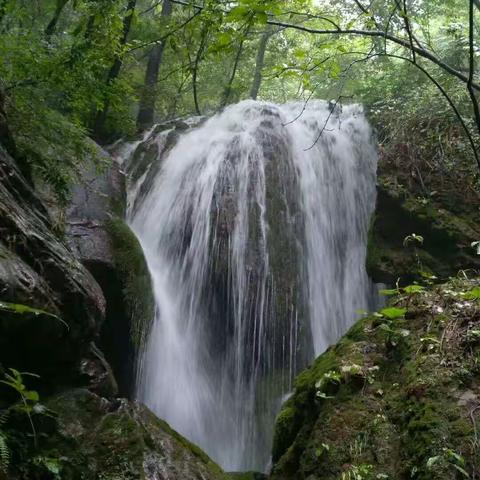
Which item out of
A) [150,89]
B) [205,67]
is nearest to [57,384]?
[150,89]

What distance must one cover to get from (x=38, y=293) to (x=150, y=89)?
31.0 ft

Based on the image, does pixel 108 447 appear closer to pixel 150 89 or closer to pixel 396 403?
pixel 396 403

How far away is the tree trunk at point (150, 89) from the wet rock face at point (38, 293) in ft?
26.5

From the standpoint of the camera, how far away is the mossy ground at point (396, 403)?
2420 millimetres

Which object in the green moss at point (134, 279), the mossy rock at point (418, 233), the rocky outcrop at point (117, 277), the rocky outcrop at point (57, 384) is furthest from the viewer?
the mossy rock at point (418, 233)

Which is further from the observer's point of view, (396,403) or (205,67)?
(205,67)

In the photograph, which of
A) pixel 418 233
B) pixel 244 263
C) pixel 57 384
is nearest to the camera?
pixel 57 384

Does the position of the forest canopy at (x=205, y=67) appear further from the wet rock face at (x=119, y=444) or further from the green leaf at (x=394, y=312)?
the wet rock face at (x=119, y=444)

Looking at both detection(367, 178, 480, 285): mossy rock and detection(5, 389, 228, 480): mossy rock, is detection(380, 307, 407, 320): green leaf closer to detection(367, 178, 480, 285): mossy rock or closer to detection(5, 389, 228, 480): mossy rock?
detection(5, 389, 228, 480): mossy rock

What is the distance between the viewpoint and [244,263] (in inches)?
289

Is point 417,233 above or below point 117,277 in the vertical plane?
above

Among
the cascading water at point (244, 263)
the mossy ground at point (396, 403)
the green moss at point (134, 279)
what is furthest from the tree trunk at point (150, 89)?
the mossy ground at point (396, 403)

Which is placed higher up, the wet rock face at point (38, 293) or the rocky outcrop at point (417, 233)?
the rocky outcrop at point (417, 233)

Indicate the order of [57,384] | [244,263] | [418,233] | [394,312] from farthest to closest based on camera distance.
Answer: [418,233] < [244,263] < [57,384] < [394,312]
